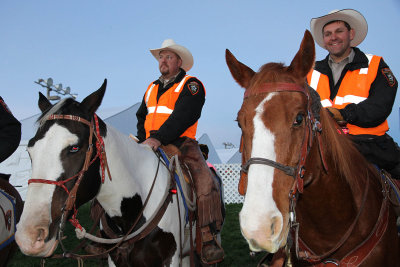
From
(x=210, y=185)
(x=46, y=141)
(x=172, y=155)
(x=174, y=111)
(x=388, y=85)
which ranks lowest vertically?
(x=210, y=185)

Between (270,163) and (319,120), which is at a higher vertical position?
(319,120)

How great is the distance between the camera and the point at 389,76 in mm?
2611

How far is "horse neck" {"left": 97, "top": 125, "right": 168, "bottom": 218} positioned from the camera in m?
2.88

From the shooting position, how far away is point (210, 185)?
12.3 ft

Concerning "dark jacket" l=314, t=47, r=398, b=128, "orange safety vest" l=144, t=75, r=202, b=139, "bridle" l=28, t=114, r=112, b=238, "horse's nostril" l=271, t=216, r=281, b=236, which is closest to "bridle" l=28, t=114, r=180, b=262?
"bridle" l=28, t=114, r=112, b=238

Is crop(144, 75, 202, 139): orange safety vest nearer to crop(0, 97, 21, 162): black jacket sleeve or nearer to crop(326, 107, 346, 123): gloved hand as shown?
crop(0, 97, 21, 162): black jacket sleeve

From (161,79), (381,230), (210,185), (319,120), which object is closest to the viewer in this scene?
(319,120)

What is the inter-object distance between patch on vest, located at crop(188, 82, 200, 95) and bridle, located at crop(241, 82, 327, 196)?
91.1 inches

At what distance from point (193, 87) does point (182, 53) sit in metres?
0.71

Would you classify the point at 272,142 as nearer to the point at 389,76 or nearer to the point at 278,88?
the point at 278,88

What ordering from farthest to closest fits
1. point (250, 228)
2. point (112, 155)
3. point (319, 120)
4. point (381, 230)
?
point (112, 155), point (381, 230), point (319, 120), point (250, 228)

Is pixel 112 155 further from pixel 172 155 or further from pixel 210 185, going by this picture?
pixel 210 185

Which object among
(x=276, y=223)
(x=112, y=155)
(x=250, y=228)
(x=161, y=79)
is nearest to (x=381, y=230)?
(x=276, y=223)

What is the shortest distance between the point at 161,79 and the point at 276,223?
3.38 meters
